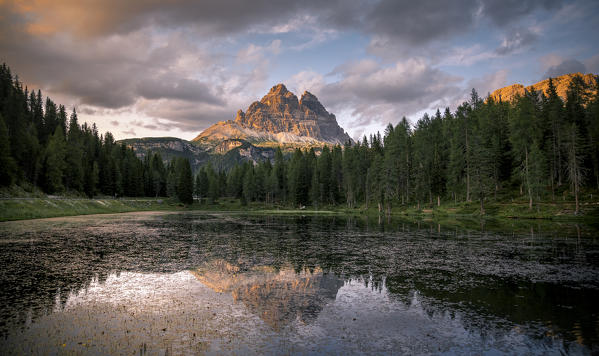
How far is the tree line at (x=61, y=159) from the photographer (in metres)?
85.2

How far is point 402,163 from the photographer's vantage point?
92.3 meters

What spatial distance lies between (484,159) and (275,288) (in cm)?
7074

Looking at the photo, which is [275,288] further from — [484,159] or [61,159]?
[61,159]

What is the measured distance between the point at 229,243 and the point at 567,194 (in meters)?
72.0

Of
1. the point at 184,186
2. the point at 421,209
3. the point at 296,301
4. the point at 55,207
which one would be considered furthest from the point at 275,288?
the point at 184,186

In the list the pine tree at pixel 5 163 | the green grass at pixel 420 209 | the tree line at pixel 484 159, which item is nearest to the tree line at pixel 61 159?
the pine tree at pixel 5 163

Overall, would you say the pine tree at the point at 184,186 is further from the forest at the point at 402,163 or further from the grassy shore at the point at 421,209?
the grassy shore at the point at 421,209

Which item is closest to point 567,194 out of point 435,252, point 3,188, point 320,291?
point 435,252

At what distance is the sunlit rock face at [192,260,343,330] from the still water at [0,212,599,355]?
0.32 feet

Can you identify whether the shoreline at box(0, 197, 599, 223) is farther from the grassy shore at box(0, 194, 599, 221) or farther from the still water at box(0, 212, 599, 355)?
the still water at box(0, 212, 599, 355)

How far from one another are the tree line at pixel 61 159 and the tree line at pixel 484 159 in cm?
6598

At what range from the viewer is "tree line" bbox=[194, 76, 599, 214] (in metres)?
68.4

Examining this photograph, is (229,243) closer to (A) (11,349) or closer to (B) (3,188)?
(A) (11,349)

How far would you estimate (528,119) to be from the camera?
7781 centimetres
